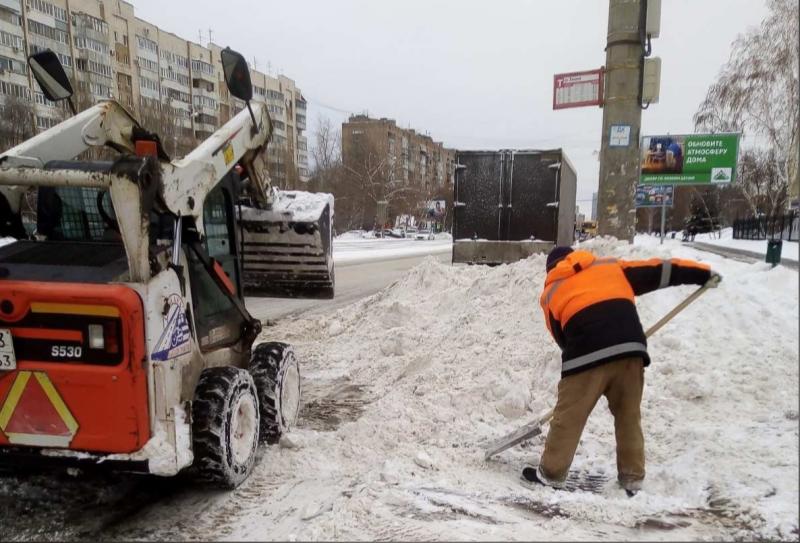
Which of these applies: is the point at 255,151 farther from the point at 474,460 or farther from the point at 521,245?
the point at 521,245

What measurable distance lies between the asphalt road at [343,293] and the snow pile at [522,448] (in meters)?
3.58

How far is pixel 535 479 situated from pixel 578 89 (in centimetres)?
502

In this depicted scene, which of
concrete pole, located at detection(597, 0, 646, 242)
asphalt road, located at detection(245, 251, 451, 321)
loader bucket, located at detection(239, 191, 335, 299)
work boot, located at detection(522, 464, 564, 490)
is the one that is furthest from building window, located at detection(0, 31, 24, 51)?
work boot, located at detection(522, 464, 564, 490)

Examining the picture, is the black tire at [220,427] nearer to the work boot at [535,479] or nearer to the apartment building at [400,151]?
the work boot at [535,479]

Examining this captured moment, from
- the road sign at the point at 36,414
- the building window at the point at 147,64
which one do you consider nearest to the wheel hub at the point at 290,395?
the road sign at the point at 36,414

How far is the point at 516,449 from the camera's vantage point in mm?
3881

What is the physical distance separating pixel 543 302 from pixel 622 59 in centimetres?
419

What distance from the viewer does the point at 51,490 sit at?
3.34 m

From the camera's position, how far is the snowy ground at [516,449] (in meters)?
2.79

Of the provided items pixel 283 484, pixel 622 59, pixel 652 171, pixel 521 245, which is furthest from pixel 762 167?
pixel 283 484

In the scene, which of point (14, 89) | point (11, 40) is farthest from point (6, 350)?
point (11, 40)

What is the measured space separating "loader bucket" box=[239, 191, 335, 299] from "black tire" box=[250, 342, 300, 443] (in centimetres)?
155

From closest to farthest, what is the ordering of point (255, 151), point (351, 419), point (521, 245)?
point (255, 151)
point (351, 419)
point (521, 245)

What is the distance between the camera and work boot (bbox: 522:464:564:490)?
3.28m
